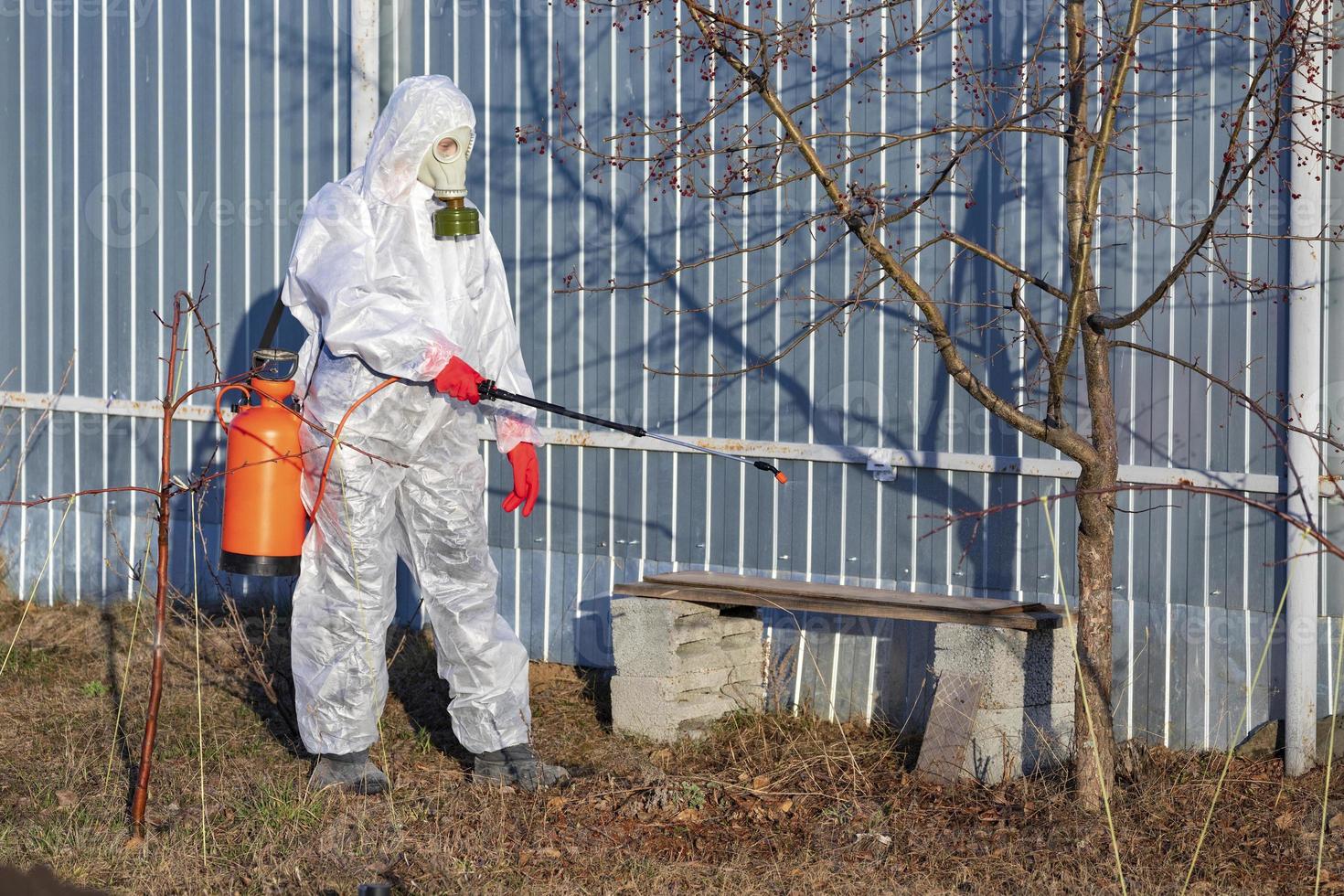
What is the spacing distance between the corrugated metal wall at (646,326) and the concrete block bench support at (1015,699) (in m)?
0.45

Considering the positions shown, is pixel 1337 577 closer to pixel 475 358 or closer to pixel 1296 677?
pixel 1296 677

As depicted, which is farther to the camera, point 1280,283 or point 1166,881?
point 1280,283

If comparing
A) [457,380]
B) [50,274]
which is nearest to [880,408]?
[457,380]

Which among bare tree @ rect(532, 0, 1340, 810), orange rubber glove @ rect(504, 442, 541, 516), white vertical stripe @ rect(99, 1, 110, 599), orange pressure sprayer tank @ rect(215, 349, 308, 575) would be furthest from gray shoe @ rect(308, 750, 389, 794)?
white vertical stripe @ rect(99, 1, 110, 599)

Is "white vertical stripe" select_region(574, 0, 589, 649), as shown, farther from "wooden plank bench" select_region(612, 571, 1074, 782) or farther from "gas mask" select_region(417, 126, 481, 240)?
"gas mask" select_region(417, 126, 481, 240)

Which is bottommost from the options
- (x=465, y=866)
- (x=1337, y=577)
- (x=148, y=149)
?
(x=465, y=866)

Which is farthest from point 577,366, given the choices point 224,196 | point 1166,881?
point 1166,881

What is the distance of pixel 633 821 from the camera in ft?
15.5

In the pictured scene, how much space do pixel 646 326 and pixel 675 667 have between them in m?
1.51

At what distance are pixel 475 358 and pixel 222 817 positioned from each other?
169cm

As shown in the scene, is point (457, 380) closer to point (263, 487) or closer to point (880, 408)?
point (263, 487)

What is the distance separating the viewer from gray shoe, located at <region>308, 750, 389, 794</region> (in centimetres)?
499

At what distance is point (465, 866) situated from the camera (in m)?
4.30

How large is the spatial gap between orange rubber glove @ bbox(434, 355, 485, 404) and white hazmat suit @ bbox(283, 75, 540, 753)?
0.13 ft
